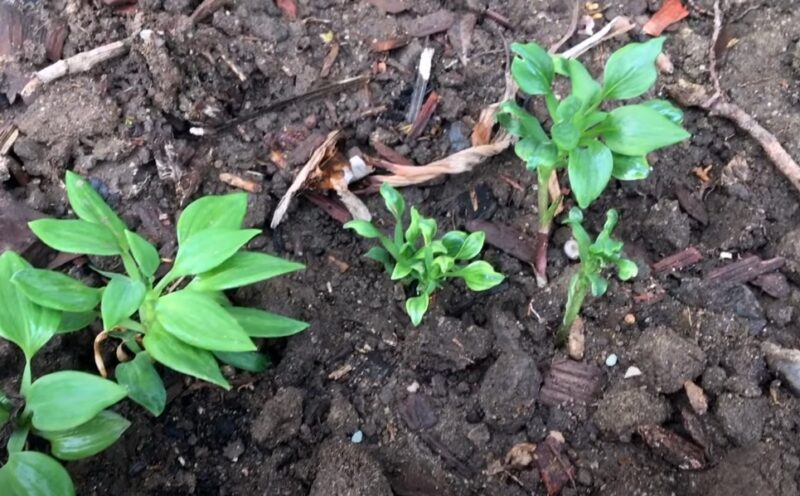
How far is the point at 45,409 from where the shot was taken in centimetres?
174

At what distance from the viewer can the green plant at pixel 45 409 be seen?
171 centimetres

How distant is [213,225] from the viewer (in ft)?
6.45

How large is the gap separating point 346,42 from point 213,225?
0.87 m

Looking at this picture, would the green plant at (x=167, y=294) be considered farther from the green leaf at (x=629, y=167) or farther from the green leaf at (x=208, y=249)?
the green leaf at (x=629, y=167)

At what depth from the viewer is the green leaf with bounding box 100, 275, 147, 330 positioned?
1.72 meters

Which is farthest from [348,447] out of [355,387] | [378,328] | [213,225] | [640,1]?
[640,1]

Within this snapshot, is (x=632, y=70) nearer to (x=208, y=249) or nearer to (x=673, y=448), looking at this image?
Answer: (x=673, y=448)

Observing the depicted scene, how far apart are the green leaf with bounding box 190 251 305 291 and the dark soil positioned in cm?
31

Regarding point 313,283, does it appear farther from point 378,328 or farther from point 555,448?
point 555,448

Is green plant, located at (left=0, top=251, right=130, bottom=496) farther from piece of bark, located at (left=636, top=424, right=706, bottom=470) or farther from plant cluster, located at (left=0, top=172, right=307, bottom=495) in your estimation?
piece of bark, located at (left=636, top=424, right=706, bottom=470)

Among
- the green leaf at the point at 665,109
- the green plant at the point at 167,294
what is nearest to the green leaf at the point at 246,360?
the green plant at the point at 167,294

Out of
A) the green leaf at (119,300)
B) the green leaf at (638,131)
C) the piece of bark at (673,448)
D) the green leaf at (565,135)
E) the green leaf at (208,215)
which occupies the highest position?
the green leaf at (119,300)

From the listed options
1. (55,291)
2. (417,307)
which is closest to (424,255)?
(417,307)

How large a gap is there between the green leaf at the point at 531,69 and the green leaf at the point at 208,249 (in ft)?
2.44
